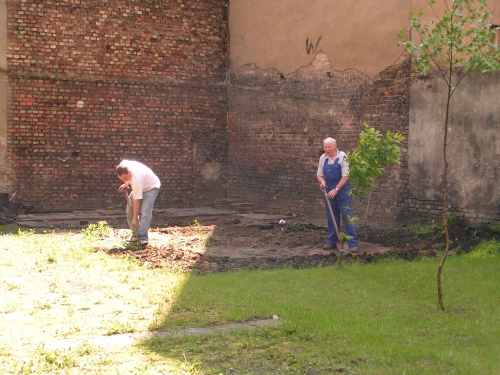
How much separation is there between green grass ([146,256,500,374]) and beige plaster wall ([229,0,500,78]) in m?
5.67

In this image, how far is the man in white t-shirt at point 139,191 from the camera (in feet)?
33.3

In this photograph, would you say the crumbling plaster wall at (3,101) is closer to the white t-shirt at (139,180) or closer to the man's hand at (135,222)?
the white t-shirt at (139,180)

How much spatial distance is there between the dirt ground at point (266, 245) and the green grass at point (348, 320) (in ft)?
2.70

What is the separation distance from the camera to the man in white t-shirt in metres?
10.1

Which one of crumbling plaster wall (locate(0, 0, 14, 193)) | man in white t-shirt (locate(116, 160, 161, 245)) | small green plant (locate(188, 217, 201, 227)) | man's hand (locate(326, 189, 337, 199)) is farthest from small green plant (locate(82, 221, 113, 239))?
crumbling plaster wall (locate(0, 0, 14, 193))

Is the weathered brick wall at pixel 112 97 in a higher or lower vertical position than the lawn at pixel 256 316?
higher

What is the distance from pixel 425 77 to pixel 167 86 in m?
6.73

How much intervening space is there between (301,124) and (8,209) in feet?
22.4

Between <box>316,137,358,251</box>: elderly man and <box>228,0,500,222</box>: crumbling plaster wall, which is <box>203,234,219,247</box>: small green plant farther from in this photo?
<box>228,0,500,222</box>: crumbling plaster wall

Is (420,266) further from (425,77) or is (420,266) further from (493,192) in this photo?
(425,77)

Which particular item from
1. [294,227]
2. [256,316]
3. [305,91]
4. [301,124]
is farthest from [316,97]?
[256,316]

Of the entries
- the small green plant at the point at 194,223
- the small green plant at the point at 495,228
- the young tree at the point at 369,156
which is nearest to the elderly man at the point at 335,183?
the young tree at the point at 369,156

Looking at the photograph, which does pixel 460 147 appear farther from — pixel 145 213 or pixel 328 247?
pixel 145 213

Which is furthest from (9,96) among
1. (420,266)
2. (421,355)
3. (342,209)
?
(421,355)
